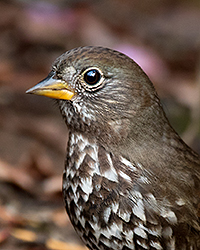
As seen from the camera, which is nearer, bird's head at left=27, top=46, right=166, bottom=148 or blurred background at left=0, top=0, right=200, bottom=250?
bird's head at left=27, top=46, right=166, bottom=148

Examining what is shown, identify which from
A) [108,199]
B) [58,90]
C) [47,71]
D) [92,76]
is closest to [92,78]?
[92,76]

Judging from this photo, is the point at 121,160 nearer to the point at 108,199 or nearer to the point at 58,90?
the point at 108,199

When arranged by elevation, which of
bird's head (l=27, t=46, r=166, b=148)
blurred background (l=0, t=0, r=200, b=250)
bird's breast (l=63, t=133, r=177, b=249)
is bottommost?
bird's breast (l=63, t=133, r=177, b=249)

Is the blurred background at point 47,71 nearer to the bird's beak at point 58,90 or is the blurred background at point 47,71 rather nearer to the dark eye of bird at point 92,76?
the bird's beak at point 58,90

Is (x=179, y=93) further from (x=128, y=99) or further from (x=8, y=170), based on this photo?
(x=128, y=99)

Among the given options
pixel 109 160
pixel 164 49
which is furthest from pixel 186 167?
pixel 164 49

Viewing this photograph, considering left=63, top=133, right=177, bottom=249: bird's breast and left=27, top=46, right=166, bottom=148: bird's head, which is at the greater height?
left=27, top=46, right=166, bottom=148: bird's head

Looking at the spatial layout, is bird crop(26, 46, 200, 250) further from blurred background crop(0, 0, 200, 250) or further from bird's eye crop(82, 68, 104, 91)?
blurred background crop(0, 0, 200, 250)

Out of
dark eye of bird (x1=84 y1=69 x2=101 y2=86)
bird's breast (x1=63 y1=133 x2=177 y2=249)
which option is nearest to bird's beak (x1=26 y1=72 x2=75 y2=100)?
dark eye of bird (x1=84 y1=69 x2=101 y2=86)
